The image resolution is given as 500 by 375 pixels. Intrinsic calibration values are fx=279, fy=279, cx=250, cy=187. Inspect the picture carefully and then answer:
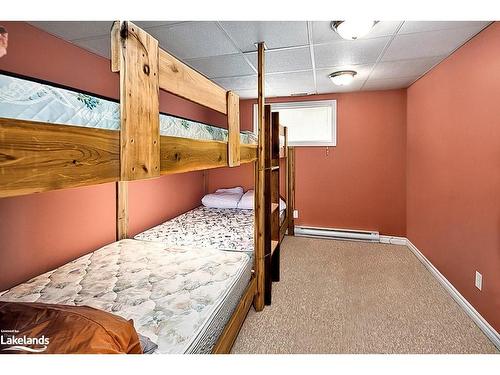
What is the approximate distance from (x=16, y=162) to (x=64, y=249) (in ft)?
5.89

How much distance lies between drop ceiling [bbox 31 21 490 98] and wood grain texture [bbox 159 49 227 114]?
82 cm

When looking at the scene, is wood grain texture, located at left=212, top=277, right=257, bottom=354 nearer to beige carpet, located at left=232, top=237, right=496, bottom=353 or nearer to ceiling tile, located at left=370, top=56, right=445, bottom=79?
beige carpet, located at left=232, top=237, right=496, bottom=353

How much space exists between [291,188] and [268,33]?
91.7 inches

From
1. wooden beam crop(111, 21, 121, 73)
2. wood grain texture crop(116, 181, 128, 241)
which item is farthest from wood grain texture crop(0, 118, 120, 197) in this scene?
wood grain texture crop(116, 181, 128, 241)

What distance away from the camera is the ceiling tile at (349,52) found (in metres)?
2.19

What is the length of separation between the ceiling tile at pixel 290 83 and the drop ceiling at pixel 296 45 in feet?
0.04

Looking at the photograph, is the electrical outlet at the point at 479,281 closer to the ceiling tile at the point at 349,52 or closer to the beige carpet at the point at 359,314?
the beige carpet at the point at 359,314

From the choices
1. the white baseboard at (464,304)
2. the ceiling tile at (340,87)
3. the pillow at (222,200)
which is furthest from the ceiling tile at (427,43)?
the pillow at (222,200)

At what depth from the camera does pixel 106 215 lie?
7.83 feet

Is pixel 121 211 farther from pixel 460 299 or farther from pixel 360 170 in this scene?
pixel 360 170

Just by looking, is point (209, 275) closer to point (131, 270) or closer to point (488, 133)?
point (131, 270)

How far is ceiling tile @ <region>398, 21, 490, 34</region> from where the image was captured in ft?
6.06

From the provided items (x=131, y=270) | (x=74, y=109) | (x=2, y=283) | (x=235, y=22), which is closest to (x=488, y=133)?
(x=235, y=22)

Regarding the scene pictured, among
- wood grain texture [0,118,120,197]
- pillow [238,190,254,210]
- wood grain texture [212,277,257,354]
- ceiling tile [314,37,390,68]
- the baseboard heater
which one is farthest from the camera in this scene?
the baseboard heater
